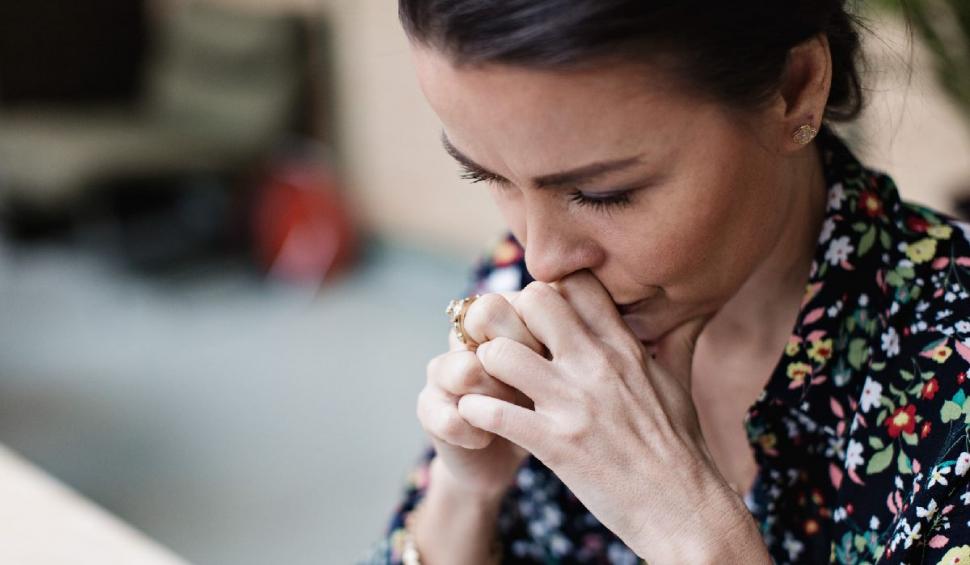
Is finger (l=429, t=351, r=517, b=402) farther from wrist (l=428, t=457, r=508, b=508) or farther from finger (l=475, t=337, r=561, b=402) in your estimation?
wrist (l=428, t=457, r=508, b=508)

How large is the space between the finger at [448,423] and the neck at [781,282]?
31cm

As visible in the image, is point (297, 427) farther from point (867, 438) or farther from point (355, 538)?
point (867, 438)

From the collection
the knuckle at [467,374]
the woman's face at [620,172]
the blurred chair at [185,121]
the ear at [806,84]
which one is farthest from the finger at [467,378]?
the blurred chair at [185,121]

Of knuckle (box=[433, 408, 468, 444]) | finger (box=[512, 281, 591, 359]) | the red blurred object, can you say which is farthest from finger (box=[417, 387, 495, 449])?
the red blurred object

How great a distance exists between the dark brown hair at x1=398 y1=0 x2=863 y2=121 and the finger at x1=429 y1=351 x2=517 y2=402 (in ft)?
0.93

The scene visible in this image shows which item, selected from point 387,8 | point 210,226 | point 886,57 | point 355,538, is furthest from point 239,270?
point 886,57

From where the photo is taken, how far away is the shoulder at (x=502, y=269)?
1.23 meters

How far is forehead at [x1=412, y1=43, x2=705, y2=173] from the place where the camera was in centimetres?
76

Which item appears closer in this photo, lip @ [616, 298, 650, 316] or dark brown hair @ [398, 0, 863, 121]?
dark brown hair @ [398, 0, 863, 121]

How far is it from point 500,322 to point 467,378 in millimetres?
59

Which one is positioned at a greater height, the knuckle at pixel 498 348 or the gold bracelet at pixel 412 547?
the knuckle at pixel 498 348

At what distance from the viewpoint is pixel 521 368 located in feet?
2.94

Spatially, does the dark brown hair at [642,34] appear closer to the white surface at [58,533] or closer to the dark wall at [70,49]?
the white surface at [58,533]

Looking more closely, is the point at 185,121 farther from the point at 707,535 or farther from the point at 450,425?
the point at 707,535
